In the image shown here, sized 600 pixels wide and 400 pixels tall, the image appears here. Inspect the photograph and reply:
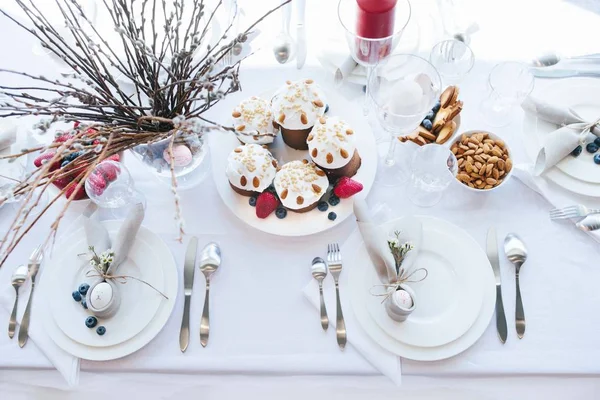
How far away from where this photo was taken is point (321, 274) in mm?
1149

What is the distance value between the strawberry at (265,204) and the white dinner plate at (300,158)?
2 centimetres

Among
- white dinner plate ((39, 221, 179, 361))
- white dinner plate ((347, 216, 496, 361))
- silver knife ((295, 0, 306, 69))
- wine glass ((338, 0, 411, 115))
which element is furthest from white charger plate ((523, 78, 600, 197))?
white dinner plate ((39, 221, 179, 361))

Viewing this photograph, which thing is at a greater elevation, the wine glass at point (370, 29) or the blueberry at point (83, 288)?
the wine glass at point (370, 29)

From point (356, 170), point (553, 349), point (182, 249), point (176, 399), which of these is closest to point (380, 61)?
point (356, 170)

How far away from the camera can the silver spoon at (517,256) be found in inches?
43.4

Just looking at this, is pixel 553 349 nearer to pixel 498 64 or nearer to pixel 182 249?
pixel 498 64

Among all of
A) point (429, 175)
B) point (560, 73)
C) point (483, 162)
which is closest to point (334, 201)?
point (429, 175)

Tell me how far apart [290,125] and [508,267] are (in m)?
0.65

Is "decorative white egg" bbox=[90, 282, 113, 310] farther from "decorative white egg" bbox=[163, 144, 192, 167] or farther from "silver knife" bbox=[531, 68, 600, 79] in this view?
"silver knife" bbox=[531, 68, 600, 79]

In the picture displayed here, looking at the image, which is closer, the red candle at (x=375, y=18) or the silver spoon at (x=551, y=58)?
the red candle at (x=375, y=18)

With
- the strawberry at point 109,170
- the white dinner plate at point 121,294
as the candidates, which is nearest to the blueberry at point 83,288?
the white dinner plate at point 121,294

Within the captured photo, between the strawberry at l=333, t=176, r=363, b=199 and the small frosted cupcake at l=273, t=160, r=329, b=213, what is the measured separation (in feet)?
0.11

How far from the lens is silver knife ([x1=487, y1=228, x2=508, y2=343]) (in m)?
1.09

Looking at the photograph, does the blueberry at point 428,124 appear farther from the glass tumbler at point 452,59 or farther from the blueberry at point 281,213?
the blueberry at point 281,213
